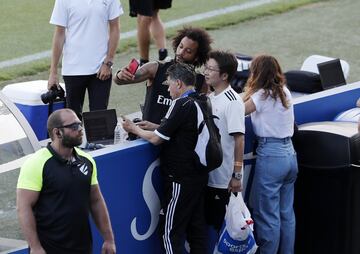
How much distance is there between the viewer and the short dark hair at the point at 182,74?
608 centimetres

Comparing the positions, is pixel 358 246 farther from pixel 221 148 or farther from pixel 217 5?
pixel 217 5

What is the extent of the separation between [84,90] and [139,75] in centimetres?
135

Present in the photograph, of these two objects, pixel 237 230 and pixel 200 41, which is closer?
pixel 237 230

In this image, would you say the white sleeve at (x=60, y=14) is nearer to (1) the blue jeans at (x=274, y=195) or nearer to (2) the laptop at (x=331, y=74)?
(1) the blue jeans at (x=274, y=195)

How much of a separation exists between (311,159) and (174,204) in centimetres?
130

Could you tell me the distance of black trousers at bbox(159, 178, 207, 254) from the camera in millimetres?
6117

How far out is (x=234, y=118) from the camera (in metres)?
6.26

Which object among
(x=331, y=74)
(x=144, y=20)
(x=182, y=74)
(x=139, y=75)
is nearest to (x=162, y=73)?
(x=139, y=75)

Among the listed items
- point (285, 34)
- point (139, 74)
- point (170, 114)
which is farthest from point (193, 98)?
point (285, 34)

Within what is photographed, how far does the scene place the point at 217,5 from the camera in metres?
15.1

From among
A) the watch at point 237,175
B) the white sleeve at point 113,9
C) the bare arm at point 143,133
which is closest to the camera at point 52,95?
the white sleeve at point 113,9

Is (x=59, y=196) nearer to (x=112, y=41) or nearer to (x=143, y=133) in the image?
(x=143, y=133)

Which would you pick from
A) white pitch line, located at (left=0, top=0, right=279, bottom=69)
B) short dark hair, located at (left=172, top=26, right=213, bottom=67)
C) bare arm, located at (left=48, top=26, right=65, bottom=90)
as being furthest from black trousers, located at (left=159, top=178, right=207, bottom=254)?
white pitch line, located at (left=0, top=0, right=279, bottom=69)

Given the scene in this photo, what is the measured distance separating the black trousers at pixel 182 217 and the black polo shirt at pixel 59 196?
0.89m
